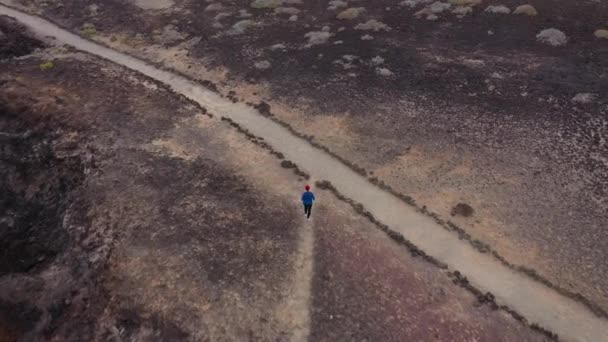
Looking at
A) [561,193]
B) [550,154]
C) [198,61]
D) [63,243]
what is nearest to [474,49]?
[550,154]

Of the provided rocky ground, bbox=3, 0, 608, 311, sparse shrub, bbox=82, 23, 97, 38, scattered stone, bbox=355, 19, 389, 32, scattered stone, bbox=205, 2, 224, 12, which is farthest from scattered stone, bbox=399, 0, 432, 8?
sparse shrub, bbox=82, 23, 97, 38

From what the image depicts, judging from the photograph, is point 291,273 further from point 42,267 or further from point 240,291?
point 42,267

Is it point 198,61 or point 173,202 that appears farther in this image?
point 198,61

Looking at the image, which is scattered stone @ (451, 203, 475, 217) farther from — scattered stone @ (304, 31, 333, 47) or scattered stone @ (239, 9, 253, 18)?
scattered stone @ (239, 9, 253, 18)

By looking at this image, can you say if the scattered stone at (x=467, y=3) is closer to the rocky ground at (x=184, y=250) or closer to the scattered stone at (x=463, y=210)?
the rocky ground at (x=184, y=250)

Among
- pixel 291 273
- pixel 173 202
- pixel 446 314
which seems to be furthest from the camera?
pixel 173 202

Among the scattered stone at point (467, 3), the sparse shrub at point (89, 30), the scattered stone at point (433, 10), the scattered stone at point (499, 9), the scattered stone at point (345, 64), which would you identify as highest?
the scattered stone at point (499, 9)

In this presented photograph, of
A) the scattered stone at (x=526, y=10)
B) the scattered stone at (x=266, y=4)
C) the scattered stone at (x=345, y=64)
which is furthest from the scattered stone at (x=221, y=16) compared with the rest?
the scattered stone at (x=526, y=10)
